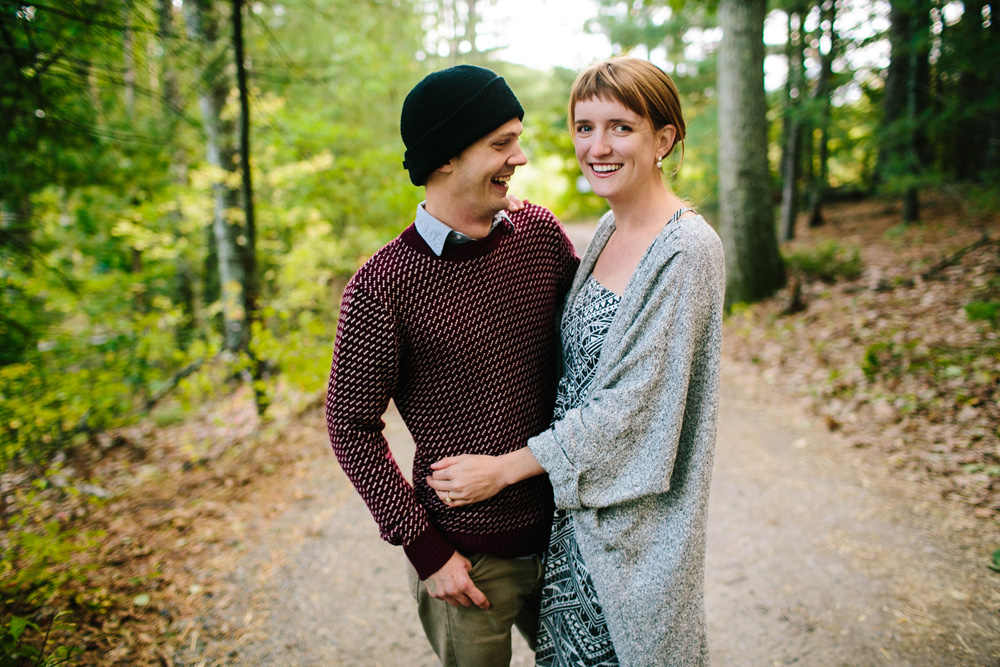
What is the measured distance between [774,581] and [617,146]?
2796 mm

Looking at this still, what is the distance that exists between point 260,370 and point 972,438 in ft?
19.7

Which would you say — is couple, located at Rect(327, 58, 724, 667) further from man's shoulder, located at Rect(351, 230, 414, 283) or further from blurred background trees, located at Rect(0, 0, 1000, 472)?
blurred background trees, located at Rect(0, 0, 1000, 472)

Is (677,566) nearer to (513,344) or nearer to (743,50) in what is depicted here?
(513,344)

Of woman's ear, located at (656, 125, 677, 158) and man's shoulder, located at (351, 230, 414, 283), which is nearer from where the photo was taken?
man's shoulder, located at (351, 230, 414, 283)

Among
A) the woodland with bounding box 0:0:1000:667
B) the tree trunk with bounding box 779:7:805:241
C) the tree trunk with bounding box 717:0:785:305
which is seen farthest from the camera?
the tree trunk with bounding box 779:7:805:241

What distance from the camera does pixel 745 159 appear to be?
280 inches

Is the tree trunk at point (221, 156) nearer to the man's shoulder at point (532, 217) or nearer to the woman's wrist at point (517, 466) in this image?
the man's shoulder at point (532, 217)

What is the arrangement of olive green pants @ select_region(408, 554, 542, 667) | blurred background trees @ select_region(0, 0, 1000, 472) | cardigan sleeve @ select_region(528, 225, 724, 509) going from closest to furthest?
cardigan sleeve @ select_region(528, 225, 724, 509) → olive green pants @ select_region(408, 554, 542, 667) → blurred background trees @ select_region(0, 0, 1000, 472)

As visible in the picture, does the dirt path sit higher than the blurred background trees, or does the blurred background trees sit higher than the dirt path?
the blurred background trees

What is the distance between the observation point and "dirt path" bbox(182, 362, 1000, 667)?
265cm

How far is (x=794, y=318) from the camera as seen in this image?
6.64m

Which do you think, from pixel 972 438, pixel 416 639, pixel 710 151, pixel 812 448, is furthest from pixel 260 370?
pixel 710 151

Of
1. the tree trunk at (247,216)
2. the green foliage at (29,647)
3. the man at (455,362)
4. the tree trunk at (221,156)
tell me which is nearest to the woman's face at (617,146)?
the man at (455,362)

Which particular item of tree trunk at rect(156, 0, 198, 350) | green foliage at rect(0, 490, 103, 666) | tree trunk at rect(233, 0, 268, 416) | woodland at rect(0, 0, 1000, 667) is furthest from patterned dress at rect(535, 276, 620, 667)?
tree trunk at rect(233, 0, 268, 416)
